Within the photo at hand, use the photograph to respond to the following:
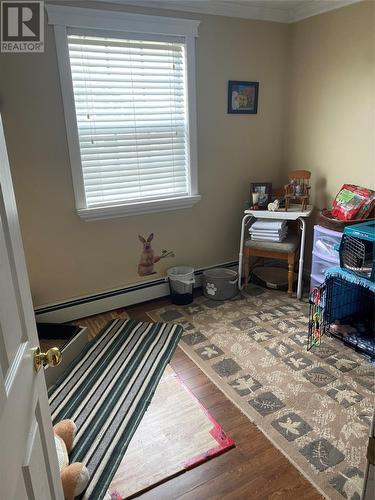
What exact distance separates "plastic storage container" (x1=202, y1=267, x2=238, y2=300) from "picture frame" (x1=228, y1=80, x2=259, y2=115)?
55.9 inches

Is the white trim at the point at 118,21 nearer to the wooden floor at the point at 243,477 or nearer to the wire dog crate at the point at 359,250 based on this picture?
the wire dog crate at the point at 359,250

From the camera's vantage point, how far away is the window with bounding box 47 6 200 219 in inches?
98.1

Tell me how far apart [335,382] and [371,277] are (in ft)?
2.18

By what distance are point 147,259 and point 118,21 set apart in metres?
1.75

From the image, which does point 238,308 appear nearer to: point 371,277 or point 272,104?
point 371,277

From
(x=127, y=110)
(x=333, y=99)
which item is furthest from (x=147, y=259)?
(x=333, y=99)

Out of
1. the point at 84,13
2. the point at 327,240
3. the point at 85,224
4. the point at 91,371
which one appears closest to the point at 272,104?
the point at 327,240

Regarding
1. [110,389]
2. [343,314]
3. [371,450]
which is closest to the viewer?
[371,450]

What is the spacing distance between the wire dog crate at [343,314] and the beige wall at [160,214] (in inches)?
47.0

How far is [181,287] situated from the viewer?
3053 mm

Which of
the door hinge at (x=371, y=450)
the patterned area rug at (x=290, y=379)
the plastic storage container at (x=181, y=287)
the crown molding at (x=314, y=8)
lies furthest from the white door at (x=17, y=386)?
the crown molding at (x=314, y=8)

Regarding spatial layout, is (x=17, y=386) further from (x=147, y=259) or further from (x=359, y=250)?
(x=147, y=259)

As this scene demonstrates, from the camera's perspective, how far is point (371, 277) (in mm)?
2234

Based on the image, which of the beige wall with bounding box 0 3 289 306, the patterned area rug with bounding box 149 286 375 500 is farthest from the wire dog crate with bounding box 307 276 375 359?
the beige wall with bounding box 0 3 289 306
